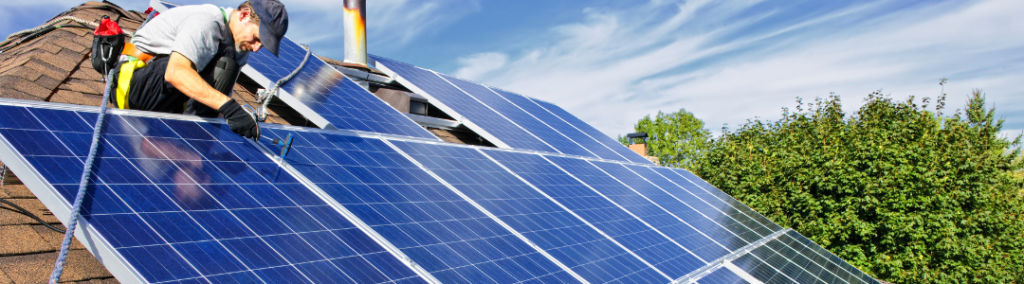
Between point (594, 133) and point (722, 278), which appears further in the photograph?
point (594, 133)

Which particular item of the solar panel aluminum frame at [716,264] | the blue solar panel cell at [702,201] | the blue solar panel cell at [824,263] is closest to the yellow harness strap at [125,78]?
the solar panel aluminum frame at [716,264]

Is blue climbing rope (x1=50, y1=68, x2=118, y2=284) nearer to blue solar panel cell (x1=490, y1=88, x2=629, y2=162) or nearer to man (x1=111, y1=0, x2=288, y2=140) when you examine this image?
man (x1=111, y1=0, x2=288, y2=140)

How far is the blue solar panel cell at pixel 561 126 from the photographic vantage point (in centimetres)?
1211

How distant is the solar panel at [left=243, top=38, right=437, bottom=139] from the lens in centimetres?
674

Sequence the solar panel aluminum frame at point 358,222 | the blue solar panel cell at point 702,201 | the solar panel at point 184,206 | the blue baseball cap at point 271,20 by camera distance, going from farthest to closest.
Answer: the blue solar panel cell at point 702,201, the blue baseball cap at point 271,20, the solar panel aluminum frame at point 358,222, the solar panel at point 184,206

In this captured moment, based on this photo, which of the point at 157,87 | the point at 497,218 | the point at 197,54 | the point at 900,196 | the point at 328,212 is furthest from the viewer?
the point at 900,196

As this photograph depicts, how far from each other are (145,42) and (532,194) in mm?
3755

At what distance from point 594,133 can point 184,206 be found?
12.2 meters

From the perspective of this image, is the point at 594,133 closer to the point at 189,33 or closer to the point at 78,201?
the point at 189,33

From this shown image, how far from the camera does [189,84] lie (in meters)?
3.98

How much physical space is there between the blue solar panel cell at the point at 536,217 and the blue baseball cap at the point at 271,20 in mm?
1995

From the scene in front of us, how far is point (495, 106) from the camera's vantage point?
1250cm

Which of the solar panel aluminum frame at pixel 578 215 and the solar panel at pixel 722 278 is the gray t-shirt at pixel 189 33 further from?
the solar panel at pixel 722 278

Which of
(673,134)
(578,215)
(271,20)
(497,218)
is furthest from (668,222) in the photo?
(673,134)
